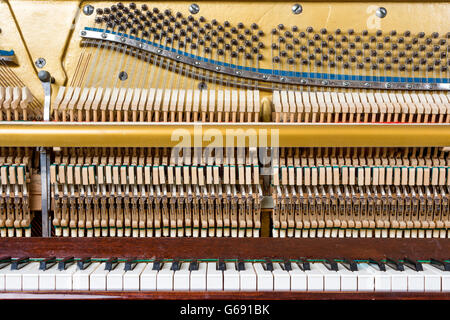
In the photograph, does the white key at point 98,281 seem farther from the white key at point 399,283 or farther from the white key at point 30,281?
the white key at point 399,283

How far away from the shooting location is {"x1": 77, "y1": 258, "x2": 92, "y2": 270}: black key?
2161 millimetres

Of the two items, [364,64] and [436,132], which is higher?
[364,64]

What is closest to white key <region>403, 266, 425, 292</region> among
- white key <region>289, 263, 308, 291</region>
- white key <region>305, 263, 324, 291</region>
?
white key <region>305, 263, 324, 291</region>

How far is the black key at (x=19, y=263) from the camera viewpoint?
2152mm

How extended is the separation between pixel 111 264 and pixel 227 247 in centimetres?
78

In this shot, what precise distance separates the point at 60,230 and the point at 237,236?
4.12 ft

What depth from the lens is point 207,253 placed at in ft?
7.91

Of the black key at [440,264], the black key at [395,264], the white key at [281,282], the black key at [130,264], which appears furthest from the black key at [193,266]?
the black key at [440,264]

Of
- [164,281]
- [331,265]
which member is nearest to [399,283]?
[331,265]

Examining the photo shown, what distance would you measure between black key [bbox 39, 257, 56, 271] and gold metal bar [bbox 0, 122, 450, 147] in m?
0.75
